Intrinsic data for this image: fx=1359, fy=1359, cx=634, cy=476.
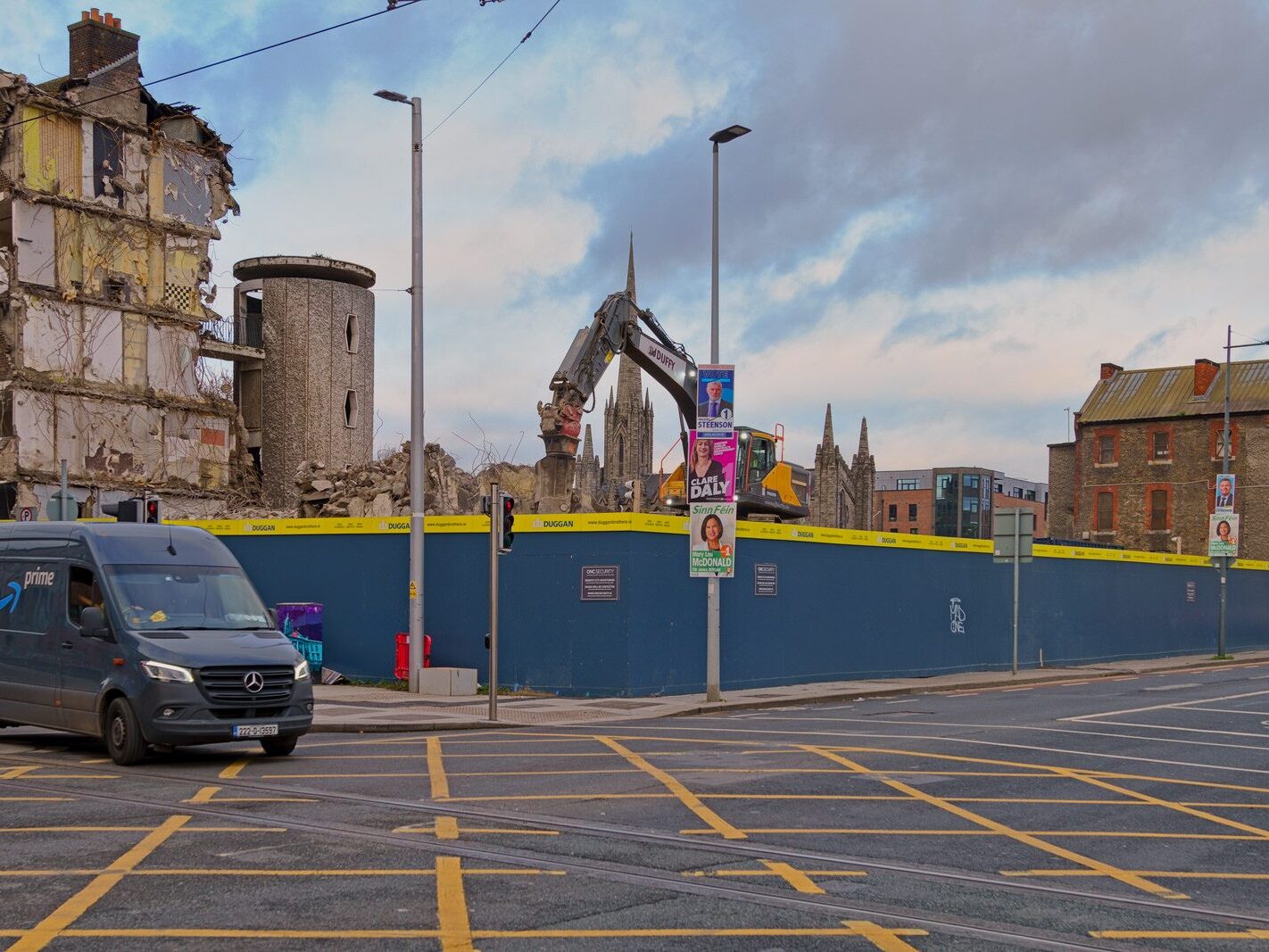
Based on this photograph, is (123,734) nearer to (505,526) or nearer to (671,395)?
(505,526)

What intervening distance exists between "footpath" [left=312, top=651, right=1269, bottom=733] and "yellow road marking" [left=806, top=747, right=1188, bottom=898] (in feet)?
21.6

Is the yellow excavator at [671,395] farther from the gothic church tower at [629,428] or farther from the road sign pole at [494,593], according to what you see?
the gothic church tower at [629,428]

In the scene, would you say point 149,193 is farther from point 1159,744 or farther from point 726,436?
point 1159,744

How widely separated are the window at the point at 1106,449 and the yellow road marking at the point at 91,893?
7293 cm

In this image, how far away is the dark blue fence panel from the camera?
23.2 metres

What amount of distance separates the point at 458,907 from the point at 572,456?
1868 centimetres

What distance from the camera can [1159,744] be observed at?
16891 mm

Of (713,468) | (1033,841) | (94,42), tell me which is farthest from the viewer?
(94,42)

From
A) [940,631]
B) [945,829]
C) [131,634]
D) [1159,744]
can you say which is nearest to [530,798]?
[945,829]

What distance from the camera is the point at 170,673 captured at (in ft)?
43.6

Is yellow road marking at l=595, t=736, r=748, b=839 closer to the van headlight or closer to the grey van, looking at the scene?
the grey van

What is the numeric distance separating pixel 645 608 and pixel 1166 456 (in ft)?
192

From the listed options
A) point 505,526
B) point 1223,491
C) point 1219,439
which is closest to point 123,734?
point 505,526

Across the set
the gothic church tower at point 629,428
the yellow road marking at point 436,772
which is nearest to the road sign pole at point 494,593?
the yellow road marking at point 436,772
